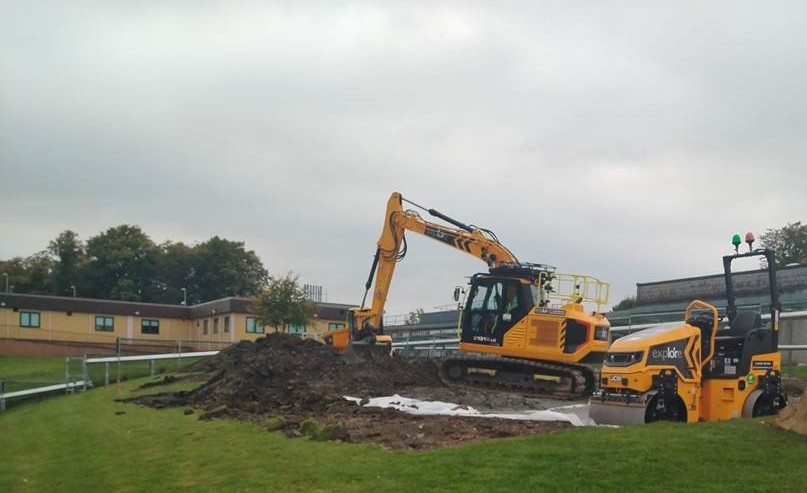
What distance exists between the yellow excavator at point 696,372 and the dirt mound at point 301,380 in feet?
23.0

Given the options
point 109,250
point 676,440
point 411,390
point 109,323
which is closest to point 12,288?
point 109,250

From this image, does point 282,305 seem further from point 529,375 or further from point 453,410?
point 453,410

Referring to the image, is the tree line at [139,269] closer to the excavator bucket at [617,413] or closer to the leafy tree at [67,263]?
→ the leafy tree at [67,263]

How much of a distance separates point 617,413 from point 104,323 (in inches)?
2215

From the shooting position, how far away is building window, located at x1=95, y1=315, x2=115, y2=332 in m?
62.1

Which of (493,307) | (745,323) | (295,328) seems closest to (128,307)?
(295,328)

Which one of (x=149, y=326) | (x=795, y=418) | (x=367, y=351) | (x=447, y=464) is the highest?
(x=795, y=418)

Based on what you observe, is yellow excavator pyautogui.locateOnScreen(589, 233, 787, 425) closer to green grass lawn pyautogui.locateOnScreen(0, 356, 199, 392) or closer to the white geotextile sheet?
the white geotextile sheet

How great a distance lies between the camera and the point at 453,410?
16.7m

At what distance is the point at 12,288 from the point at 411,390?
3330 inches

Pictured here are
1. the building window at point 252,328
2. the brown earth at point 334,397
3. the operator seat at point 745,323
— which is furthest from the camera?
the building window at point 252,328

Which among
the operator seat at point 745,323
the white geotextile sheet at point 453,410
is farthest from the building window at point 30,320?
the operator seat at point 745,323

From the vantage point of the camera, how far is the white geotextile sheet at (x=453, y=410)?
15.1 m

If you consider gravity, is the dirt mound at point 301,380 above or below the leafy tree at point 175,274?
below
